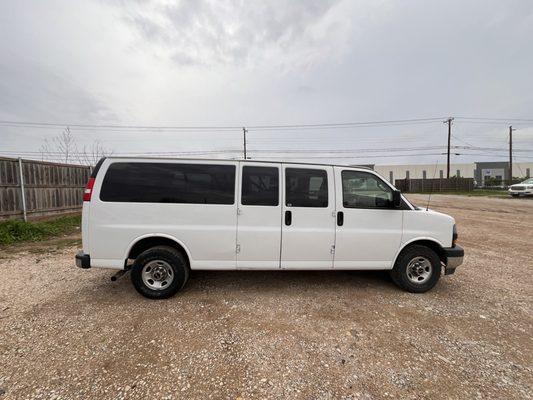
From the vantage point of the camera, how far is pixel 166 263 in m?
3.67

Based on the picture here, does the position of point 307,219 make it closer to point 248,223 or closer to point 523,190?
point 248,223

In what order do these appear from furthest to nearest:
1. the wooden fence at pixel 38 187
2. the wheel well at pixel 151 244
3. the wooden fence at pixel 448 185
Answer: the wooden fence at pixel 448 185, the wooden fence at pixel 38 187, the wheel well at pixel 151 244

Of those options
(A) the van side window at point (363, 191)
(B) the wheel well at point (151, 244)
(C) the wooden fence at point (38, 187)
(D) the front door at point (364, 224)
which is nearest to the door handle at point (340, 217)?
(D) the front door at point (364, 224)

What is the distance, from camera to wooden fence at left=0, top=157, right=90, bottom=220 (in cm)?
781

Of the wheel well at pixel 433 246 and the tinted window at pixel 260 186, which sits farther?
the wheel well at pixel 433 246

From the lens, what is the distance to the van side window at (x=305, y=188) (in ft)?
12.5

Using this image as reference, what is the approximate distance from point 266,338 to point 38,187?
32.1ft

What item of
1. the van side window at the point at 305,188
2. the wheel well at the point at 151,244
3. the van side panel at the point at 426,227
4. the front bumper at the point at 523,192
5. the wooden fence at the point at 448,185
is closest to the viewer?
the wheel well at the point at 151,244

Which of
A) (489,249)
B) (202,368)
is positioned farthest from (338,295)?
(489,249)

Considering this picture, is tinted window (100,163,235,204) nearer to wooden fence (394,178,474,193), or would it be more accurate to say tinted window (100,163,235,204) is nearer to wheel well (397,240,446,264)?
wheel well (397,240,446,264)

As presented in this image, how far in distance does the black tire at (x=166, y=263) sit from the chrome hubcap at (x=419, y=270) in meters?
3.40

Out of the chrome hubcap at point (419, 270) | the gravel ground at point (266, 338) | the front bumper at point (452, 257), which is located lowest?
the gravel ground at point (266, 338)

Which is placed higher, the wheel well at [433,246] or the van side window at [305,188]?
the van side window at [305,188]

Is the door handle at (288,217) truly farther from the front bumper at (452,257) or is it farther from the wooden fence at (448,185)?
the wooden fence at (448,185)
